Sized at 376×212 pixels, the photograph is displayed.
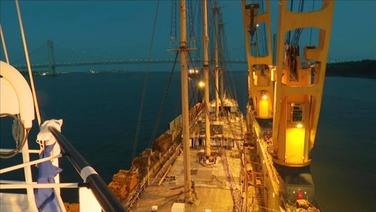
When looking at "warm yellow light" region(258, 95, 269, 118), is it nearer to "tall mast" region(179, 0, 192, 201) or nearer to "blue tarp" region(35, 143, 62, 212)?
"tall mast" region(179, 0, 192, 201)

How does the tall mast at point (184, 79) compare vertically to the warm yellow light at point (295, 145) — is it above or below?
above

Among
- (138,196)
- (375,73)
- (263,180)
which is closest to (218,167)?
(263,180)

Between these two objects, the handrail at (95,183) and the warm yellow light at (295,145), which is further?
the warm yellow light at (295,145)

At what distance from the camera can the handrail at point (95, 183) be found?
2312 mm

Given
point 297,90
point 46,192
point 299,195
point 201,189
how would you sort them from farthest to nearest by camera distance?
point 201,189 < point 297,90 < point 299,195 < point 46,192

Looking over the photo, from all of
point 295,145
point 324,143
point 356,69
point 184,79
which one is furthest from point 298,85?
point 356,69

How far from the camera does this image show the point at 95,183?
264 centimetres

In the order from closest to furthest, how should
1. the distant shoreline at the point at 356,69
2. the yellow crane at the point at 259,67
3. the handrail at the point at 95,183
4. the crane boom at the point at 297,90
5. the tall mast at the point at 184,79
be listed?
the handrail at the point at 95,183, the tall mast at the point at 184,79, the crane boom at the point at 297,90, the yellow crane at the point at 259,67, the distant shoreline at the point at 356,69

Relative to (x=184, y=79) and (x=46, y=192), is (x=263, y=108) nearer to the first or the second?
(x=184, y=79)

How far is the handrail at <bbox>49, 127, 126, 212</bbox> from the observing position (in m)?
2.31

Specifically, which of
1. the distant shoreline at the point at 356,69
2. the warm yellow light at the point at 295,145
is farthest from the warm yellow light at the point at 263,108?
the distant shoreline at the point at 356,69

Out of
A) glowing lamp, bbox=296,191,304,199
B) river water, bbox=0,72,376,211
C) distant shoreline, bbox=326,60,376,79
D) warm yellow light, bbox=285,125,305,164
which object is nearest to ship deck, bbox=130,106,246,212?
glowing lamp, bbox=296,191,304,199

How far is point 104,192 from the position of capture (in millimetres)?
2494

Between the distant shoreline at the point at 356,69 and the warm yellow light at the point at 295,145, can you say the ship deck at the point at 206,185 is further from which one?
the distant shoreline at the point at 356,69
